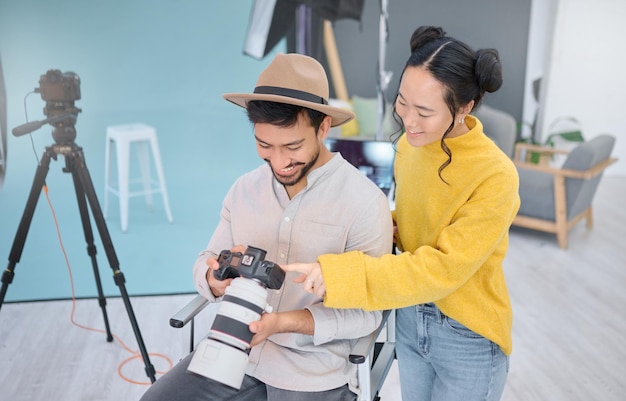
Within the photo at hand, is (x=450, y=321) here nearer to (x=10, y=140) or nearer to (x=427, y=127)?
(x=427, y=127)

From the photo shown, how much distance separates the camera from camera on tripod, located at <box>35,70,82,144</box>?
2107 millimetres

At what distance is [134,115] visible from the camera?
9.80 feet

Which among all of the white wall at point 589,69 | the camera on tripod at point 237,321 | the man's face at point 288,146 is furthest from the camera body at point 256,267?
the white wall at point 589,69

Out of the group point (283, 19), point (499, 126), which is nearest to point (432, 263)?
point (283, 19)

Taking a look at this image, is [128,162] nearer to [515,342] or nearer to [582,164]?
[515,342]

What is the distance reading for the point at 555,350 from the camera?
2.77 m

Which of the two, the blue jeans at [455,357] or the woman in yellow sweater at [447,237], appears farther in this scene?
the blue jeans at [455,357]

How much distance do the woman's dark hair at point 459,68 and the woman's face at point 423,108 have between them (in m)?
0.01

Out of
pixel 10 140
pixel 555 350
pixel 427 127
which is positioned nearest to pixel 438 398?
pixel 427 127

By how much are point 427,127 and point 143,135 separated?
2058mm

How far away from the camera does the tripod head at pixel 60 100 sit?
2.11 m

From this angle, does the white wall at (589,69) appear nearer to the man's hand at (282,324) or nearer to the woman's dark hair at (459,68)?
the woman's dark hair at (459,68)

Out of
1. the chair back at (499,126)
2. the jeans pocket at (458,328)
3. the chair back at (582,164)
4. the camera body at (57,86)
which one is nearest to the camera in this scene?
the jeans pocket at (458,328)

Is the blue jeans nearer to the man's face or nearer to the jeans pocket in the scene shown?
the jeans pocket
